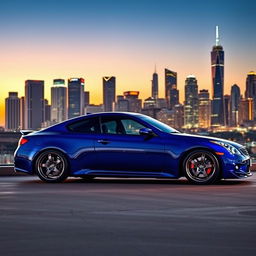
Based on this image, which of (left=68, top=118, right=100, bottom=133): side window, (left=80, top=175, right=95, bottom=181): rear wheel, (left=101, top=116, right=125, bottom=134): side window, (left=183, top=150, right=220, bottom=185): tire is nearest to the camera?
(left=183, top=150, right=220, bottom=185): tire

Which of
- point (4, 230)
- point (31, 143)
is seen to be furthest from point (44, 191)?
point (4, 230)

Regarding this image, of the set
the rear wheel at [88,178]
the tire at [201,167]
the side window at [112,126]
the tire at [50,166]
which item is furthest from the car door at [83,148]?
the tire at [201,167]

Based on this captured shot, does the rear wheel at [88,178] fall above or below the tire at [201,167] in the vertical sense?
below

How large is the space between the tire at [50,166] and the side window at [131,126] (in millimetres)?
1346

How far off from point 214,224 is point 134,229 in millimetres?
918

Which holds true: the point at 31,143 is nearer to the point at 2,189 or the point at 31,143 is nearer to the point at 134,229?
the point at 2,189

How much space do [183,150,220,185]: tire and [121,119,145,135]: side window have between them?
1126 mm

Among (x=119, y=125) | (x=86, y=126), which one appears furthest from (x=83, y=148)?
(x=119, y=125)

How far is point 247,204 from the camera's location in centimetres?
930

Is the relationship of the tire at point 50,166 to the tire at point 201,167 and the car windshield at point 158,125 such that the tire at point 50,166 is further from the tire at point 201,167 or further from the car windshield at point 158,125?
the tire at point 201,167

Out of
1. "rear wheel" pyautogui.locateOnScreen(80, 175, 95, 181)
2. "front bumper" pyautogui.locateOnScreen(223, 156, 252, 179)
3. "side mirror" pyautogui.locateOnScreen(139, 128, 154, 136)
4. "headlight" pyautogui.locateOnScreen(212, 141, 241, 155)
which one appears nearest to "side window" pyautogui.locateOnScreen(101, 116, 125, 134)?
"side mirror" pyautogui.locateOnScreen(139, 128, 154, 136)

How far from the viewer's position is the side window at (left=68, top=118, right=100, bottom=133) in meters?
13.4

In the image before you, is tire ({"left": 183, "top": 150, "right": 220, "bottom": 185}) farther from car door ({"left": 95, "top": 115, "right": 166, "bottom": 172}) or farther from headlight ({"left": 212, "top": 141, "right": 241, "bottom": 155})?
car door ({"left": 95, "top": 115, "right": 166, "bottom": 172})

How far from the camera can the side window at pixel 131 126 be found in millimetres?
13161
